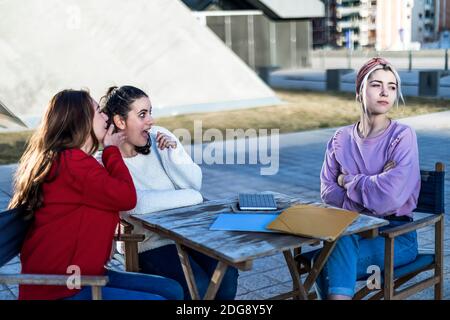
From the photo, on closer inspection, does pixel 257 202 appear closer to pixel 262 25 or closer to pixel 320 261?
pixel 320 261

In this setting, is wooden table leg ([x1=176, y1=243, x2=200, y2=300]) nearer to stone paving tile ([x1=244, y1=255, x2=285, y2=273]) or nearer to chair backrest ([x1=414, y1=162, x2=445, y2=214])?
chair backrest ([x1=414, y1=162, x2=445, y2=214])

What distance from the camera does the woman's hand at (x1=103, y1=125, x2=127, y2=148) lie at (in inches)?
114

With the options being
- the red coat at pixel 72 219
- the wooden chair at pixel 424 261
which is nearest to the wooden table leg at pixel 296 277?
the wooden chair at pixel 424 261

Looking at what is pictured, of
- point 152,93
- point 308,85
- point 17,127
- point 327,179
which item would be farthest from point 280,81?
point 327,179

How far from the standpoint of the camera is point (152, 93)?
43.9 ft

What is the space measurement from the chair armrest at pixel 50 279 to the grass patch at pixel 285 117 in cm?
723

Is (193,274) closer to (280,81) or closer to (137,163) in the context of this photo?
(137,163)

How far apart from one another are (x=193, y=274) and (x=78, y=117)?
95 centimetres

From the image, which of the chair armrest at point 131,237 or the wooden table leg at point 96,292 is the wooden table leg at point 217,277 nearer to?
the wooden table leg at point 96,292

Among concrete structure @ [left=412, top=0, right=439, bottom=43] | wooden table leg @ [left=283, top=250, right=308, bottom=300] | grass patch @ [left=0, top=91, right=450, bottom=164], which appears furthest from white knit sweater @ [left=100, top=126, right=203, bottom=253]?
concrete structure @ [left=412, top=0, right=439, bottom=43]

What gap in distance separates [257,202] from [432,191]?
919mm

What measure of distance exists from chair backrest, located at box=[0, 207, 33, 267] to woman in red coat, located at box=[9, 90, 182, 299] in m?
0.04

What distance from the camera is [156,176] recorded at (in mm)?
3279

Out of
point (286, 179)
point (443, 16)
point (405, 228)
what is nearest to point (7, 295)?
point (405, 228)
